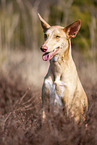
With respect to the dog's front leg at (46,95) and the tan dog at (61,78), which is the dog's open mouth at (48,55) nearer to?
the tan dog at (61,78)

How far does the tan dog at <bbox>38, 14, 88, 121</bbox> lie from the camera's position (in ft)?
10.1

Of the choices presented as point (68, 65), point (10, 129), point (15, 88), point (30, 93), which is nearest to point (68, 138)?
point (10, 129)

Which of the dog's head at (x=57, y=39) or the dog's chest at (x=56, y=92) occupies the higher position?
the dog's head at (x=57, y=39)

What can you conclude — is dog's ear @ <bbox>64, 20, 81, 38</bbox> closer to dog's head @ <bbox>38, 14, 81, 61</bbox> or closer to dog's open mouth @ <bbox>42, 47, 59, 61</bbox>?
dog's head @ <bbox>38, 14, 81, 61</bbox>

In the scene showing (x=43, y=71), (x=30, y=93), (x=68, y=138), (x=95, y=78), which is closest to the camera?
(x=68, y=138)

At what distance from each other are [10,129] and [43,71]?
15.7ft

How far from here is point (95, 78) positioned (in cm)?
639

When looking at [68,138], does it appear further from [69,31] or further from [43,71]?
[43,71]

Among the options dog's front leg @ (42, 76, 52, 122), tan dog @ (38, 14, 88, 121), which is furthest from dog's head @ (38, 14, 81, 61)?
dog's front leg @ (42, 76, 52, 122)

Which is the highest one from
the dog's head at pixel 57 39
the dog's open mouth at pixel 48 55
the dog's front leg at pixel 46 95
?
the dog's head at pixel 57 39

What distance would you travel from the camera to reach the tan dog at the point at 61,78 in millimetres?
3080

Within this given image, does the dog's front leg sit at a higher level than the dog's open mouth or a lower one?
lower

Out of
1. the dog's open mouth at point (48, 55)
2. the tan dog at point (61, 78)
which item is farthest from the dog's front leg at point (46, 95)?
the dog's open mouth at point (48, 55)

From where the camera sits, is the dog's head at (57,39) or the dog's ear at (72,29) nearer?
the dog's head at (57,39)
